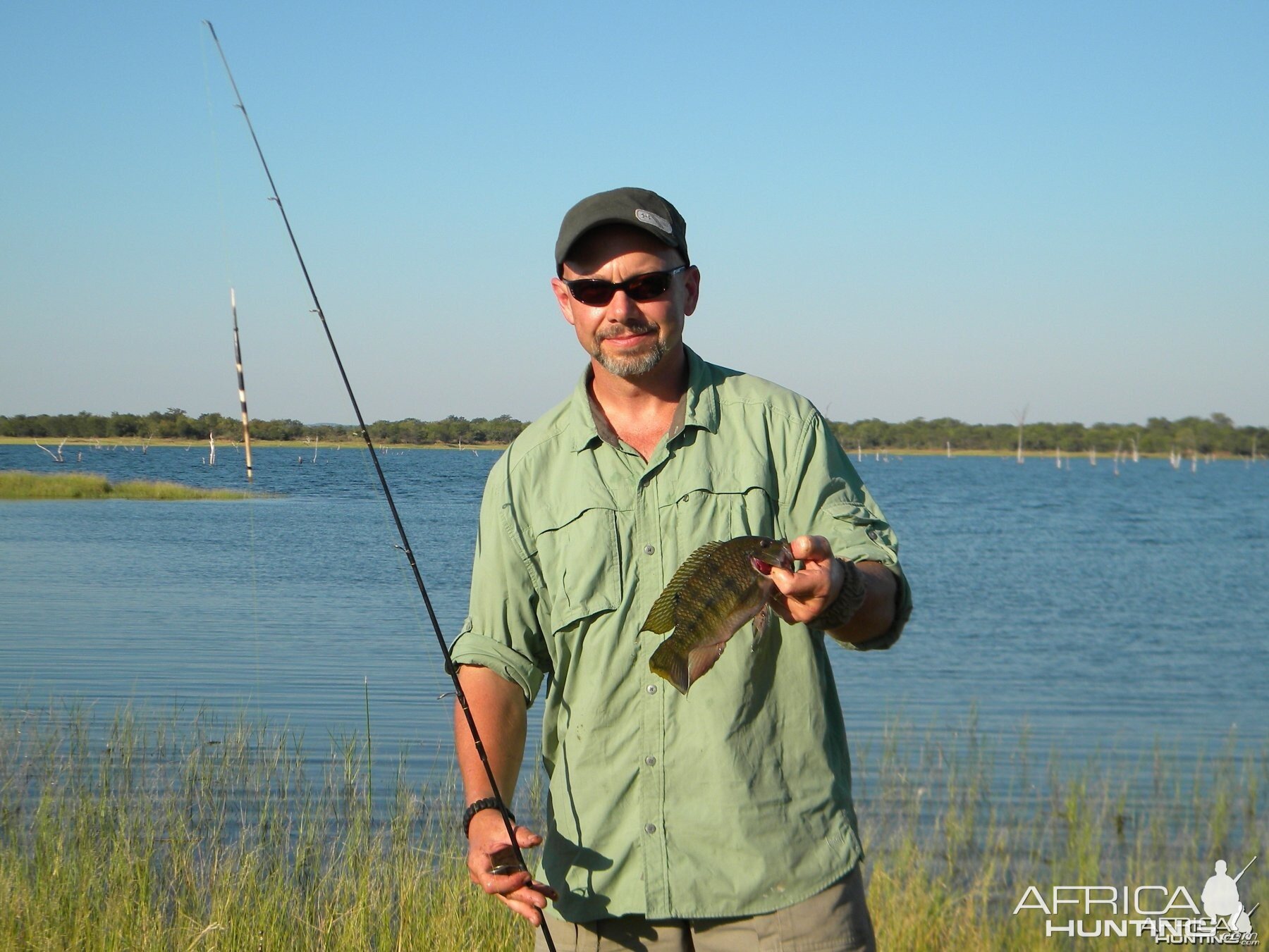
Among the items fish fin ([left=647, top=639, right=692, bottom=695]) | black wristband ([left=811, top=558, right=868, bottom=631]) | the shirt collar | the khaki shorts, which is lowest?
the khaki shorts

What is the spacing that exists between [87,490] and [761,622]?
145ft

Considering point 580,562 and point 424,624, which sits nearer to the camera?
point 580,562

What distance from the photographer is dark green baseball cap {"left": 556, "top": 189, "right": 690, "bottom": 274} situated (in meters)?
2.70

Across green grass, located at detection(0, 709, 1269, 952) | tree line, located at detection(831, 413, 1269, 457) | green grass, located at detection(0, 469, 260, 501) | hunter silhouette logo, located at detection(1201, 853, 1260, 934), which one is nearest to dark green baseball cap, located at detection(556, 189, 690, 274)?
green grass, located at detection(0, 709, 1269, 952)

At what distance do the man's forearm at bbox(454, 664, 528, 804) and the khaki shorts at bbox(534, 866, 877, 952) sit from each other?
0.34m

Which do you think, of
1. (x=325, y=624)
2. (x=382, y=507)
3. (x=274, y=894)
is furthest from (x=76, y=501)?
(x=274, y=894)

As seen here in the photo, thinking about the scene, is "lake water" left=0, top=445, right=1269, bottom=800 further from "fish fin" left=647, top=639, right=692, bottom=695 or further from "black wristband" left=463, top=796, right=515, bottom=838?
"fish fin" left=647, top=639, right=692, bottom=695

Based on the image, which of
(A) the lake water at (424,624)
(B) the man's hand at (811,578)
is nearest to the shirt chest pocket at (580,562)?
(B) the man's hand at (811,578)

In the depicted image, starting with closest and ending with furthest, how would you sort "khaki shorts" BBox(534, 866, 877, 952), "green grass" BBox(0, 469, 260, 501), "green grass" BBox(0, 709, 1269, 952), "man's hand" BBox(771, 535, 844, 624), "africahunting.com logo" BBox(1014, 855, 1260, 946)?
"man's hand" BBox(771, 535, 844, 624) → "khaki shorts" BBox(534, 866, 877, 952) → "green grass" BBox(0, 709, 1269, 952) → "africahunting.com logo" BBox(1014, 855, 1260, 946) → "green grass" BBox(0, 469, 260, 501)

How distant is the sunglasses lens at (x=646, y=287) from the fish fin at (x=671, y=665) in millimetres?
779

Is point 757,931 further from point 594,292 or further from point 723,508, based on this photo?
point 594,292

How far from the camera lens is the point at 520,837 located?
2572 mm

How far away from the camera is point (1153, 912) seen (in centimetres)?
538

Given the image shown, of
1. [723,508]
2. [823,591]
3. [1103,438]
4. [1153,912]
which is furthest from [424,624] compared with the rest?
[1103,438]
